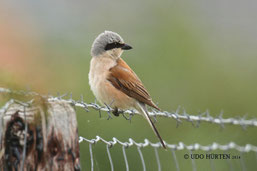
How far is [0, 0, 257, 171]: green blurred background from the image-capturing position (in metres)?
6.70

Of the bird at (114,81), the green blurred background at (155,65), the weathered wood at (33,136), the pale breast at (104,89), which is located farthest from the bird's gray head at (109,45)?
the weathered wood at (33,136)

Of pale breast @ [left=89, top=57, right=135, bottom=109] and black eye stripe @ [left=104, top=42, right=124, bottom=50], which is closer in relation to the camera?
pale breast @ [left=89, top=57, right=135, bottom=109]

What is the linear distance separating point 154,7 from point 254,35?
224 inches

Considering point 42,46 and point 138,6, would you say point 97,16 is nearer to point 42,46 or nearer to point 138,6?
point 138,6

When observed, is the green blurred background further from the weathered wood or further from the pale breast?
the weathered wood

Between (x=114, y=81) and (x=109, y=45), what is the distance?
0.50m

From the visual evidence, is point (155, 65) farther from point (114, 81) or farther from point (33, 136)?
point (33, 136)

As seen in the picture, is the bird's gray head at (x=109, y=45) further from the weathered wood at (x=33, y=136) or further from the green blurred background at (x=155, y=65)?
the weathered wood at (x=33, y=136)

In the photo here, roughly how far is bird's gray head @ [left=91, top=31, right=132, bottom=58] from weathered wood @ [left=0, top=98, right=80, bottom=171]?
11.4 ft

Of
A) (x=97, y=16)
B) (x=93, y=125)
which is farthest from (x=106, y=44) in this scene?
(x=97, y=16)

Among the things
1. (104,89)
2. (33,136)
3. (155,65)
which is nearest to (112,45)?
(104,89)

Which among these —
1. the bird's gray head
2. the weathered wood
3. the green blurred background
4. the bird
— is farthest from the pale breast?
the weathered wood

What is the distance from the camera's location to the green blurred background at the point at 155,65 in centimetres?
670

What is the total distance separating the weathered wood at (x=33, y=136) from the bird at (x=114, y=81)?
2.85 m
